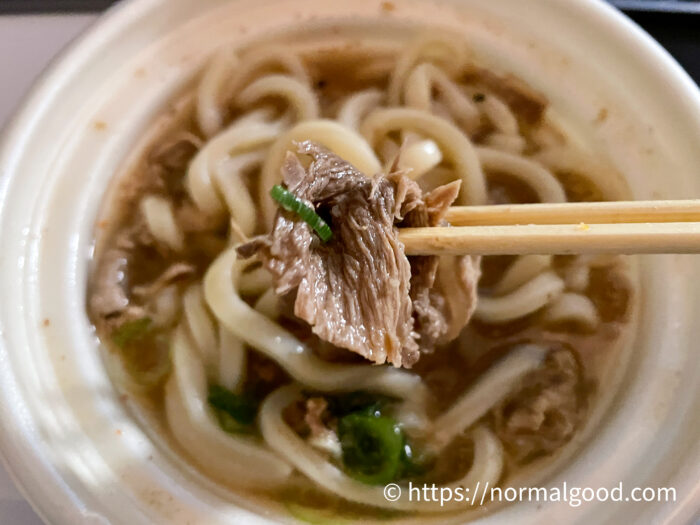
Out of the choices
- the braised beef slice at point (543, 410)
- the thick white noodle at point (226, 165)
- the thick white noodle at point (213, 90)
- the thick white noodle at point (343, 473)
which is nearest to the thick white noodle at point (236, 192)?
the thick white noodle at point (226, 165)

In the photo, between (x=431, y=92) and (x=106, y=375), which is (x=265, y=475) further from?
(x=431, y=92)

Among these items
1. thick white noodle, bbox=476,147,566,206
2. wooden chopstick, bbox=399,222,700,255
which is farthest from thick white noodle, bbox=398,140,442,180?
wooden chopstick, bbox=399,222,700,255

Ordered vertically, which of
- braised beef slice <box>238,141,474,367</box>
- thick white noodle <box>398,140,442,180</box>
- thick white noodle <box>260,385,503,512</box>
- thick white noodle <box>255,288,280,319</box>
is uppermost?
thick white noodle <box>398,140,442,180</box>

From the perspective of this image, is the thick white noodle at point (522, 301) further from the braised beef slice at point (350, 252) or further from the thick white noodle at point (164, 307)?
the thick white noodle at point (164, 307)

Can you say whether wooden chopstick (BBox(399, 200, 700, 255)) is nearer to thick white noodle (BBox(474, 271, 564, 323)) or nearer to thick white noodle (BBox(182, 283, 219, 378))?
thick white noodle (BBox(474, 271, 564, 323))

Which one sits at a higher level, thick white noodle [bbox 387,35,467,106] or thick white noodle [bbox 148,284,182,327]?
thick white noodle [bbox 387,35,467,106]

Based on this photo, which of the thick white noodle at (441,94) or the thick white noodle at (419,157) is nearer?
the thick white noodle at (419,157)
